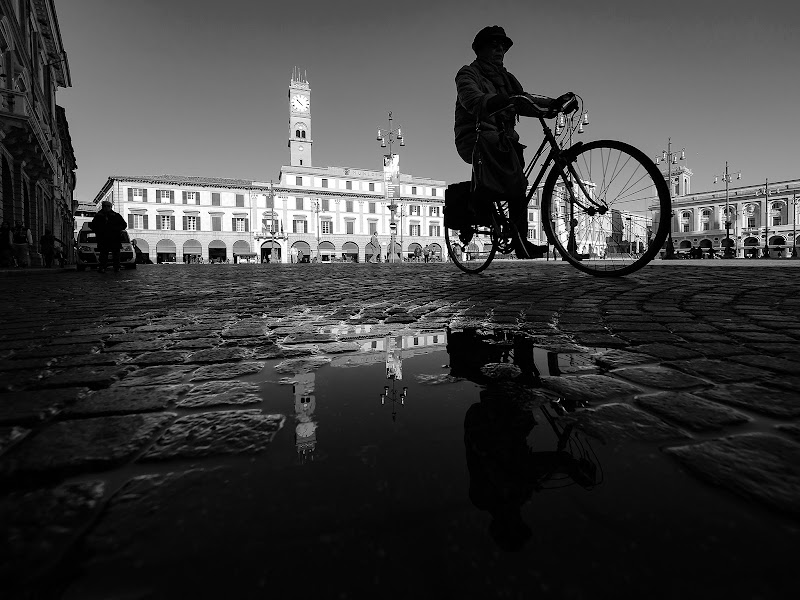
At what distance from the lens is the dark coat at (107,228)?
1041cm

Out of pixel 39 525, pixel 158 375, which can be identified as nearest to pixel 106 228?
pixel 158 375

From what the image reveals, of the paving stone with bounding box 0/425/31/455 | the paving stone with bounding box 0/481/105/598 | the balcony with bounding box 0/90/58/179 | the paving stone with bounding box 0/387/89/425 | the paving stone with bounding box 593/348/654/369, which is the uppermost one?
the balcony with bounding box 0/90/58/179

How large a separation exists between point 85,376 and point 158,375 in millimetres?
251

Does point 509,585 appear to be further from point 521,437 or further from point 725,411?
point 725,411

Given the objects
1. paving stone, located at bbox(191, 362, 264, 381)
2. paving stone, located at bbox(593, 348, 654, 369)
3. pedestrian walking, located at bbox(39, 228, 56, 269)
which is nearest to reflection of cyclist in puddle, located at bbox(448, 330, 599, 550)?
paving stone, located at bbox(593, 348, 654, 369)

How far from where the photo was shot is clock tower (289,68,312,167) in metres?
62.0

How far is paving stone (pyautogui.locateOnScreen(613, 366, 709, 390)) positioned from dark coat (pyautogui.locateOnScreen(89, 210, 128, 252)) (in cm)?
1181

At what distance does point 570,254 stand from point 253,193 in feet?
183

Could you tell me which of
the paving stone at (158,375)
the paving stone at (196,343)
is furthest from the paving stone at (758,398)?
the paving stone at (196,343)

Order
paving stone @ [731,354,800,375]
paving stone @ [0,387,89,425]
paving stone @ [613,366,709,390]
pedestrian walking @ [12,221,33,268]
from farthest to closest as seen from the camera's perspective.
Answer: pedestrian walking @ [12,221,33,268] < paving stone @ [731,354,800,375] < paving stone @ [613,366,709,390] < paving stone @ [0,387,89,425]

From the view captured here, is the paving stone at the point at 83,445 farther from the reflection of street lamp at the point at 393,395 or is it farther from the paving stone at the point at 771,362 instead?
the paving stone at the point at 771,362

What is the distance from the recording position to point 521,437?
0.88 metres

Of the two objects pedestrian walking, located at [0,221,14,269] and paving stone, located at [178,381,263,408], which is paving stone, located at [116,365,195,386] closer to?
paving stone, located at [178,381,263,408]

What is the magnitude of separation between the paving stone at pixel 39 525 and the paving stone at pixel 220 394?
0.42 metres
